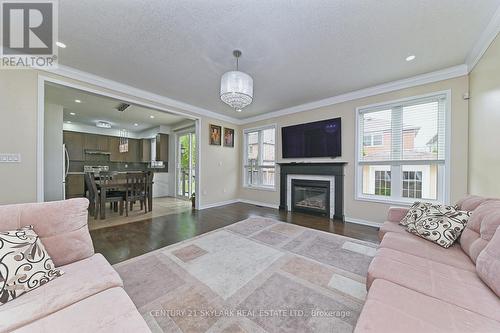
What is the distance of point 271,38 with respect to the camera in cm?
219

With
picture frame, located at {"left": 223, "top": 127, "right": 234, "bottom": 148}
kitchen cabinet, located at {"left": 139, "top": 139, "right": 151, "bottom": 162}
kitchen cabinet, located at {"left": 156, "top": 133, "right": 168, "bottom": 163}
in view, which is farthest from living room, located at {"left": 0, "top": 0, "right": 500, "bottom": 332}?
kitchen cabinet, located at {"left": 139, "top": 139, "right": 151, "bottom": 162}

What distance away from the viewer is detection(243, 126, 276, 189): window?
5.31 metres

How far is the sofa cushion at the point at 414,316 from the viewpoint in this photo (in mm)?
814

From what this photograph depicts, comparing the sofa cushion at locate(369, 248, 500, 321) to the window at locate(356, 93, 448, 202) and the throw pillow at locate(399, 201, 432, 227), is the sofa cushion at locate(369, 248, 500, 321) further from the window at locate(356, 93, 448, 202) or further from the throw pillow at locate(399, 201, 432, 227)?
the window at locate(356, 93, 448, 202)

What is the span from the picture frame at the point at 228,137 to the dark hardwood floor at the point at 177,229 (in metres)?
2.00

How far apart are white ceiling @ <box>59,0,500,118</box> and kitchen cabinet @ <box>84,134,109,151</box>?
475cm

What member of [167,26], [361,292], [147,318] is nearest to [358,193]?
[361,292]

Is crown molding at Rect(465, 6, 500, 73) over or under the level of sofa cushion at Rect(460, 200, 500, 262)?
over

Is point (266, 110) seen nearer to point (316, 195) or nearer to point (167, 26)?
point (316, 195)

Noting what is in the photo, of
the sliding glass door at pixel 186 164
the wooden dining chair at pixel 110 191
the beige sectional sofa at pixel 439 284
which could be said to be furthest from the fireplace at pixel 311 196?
the wooden dining chair at pixel 110 191

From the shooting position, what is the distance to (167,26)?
2020 mm

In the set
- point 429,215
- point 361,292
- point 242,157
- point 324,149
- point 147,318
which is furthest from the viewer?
point 242,157

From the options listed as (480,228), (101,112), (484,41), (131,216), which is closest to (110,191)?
(131,216)

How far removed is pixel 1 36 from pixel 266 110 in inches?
172
